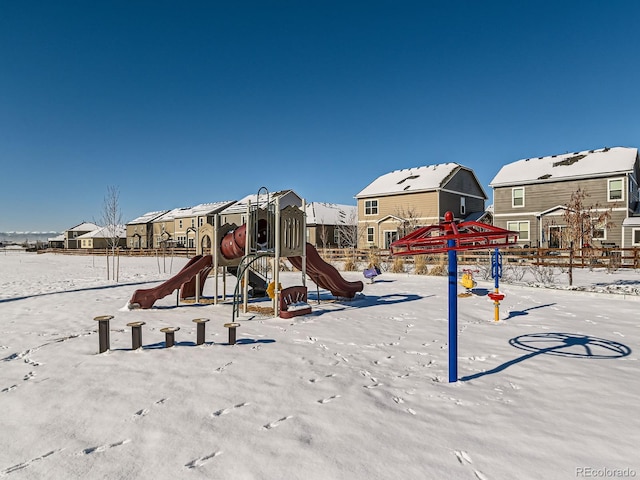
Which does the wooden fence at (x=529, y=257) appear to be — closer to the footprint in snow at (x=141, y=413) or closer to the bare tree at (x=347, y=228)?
the bare tree at (x=347, y=228)

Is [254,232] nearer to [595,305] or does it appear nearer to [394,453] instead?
[394,453]

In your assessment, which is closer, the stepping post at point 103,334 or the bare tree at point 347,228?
the stepping post at point 103,334

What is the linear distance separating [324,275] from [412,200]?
24.3 meters

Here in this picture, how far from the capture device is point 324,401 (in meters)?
4.20

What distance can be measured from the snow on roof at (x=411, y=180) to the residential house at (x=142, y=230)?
3987 cm

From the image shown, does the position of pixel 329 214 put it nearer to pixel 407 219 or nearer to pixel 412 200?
pixel 412 200

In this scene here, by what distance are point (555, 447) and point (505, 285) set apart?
1181cm

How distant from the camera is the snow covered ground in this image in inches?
120

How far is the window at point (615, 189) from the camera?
24.9m

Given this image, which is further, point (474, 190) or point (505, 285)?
point (474, 190)

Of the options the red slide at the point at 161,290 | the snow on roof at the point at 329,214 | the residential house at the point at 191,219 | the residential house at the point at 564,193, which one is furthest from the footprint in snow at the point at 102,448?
the residential house at the point at 191,219

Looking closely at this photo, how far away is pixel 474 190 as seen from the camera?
36.8m

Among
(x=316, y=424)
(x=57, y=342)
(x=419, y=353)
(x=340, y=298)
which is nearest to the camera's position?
(x=316, y=424)

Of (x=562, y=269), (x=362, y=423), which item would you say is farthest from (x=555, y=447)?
(x=562, y=269)
